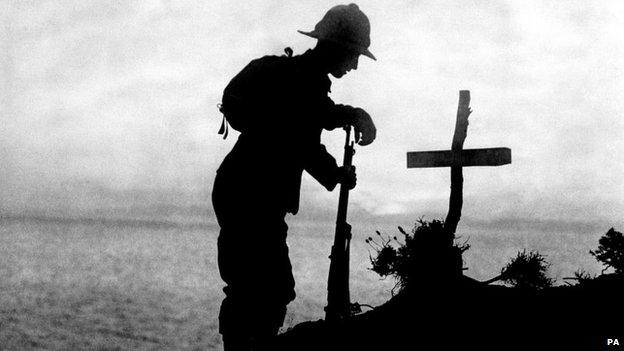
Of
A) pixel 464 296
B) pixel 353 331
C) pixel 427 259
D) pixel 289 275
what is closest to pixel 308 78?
pixel 289 275

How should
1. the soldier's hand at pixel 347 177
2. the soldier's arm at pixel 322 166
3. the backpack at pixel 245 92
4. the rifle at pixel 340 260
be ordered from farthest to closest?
1. the rifle at pixel 340 260
2. the soldier's hand at pixel 347 177
3. the soldier's arm at pixel 322 166
4. the backpack at pixel 245 92

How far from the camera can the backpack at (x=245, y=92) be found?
505cm

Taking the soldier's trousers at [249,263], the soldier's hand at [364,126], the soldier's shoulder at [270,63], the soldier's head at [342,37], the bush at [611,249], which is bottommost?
the soldier's trousers at [249,263]

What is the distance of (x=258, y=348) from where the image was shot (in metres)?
5.07

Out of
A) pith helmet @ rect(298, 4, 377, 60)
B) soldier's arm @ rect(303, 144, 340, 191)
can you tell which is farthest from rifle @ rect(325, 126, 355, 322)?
pith helmet @ rect(298, 4, 377, 60)

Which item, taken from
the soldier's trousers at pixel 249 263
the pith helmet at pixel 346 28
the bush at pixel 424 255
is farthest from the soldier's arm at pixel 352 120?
the bush at pixel 424 255

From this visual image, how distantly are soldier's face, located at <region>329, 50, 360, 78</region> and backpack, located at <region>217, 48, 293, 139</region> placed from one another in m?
0.48

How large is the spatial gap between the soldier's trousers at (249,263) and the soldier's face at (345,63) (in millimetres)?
1302

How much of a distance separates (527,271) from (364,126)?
6067mm

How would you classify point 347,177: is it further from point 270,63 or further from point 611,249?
point 611,249

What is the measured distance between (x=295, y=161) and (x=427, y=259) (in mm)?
4921

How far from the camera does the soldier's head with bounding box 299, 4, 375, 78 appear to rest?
513 cm

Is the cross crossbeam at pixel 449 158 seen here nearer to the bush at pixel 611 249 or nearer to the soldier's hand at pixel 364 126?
the bush at pixel 611 249

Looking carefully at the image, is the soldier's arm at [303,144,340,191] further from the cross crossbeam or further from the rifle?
the cross crossbeam
